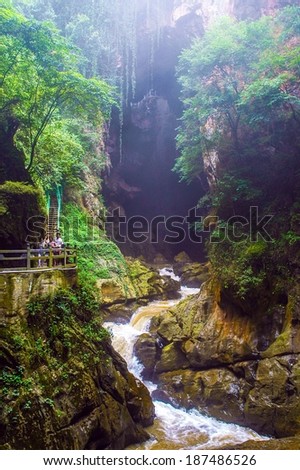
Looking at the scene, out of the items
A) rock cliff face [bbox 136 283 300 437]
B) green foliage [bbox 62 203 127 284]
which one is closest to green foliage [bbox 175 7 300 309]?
rock cliff face [bbox 136 283 300 437]

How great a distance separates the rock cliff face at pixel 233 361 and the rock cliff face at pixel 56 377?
124 inches

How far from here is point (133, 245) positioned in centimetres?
3272

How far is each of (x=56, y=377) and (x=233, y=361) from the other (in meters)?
7.21

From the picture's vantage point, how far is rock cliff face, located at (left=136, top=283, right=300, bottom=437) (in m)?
11.1

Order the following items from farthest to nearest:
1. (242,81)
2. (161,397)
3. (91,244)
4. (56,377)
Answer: (91,244), (242,81), (161,397), (56,377)

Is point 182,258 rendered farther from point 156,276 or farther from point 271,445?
point 271,445

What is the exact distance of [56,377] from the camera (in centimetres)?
823

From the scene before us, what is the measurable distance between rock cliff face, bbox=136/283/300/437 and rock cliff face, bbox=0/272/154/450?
124 inches

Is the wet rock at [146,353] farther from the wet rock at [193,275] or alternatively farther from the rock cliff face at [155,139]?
the rock cliff face at [155,139]

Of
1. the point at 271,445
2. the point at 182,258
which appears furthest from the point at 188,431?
the point at 182,258

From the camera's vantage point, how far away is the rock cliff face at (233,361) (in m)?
11.1

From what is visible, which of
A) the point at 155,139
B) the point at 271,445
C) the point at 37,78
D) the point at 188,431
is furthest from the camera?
the point at 155,139

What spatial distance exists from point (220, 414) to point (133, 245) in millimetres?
21850

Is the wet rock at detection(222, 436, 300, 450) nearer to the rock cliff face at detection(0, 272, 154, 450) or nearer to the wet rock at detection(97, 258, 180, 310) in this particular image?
the rock cliff face at detection(0, 272, 154, 450)
